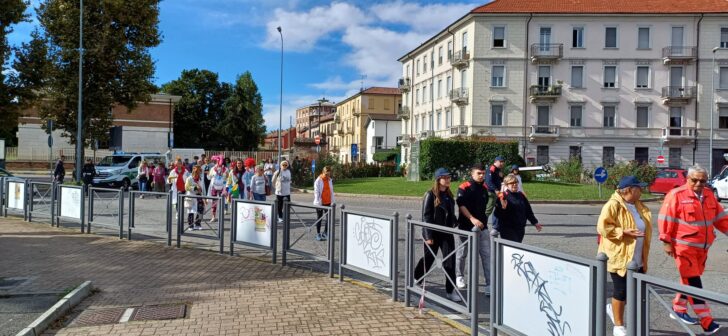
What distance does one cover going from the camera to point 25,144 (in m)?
50.8

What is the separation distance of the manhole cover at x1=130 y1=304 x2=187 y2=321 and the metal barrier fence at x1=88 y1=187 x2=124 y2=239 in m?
5.50

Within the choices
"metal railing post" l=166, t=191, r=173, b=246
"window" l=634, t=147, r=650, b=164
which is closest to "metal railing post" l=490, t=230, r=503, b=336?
"metal railing post" l=166, t=191, r=173, b=246

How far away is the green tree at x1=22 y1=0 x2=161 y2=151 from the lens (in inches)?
1086

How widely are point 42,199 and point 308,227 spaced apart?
8.59m

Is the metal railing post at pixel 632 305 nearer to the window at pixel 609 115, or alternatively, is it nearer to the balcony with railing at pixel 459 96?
the balcony with railing at pixel 459 96

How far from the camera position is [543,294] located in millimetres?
3980

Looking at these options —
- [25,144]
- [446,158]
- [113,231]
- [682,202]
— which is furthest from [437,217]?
[25,144]

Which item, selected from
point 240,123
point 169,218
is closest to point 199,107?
point 240,123

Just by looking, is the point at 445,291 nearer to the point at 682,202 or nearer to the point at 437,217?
the point at 437,217

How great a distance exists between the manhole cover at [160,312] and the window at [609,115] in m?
47.4

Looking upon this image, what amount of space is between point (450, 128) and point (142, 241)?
43642mm

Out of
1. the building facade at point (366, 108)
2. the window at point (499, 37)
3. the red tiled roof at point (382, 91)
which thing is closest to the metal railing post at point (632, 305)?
the window at point (499, 37)

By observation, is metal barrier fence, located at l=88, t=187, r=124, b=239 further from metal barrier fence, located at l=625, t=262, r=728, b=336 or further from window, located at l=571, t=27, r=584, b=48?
window, located at l=571, t=27, r=584, b=48

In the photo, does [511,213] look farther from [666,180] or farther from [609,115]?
[609,115]
